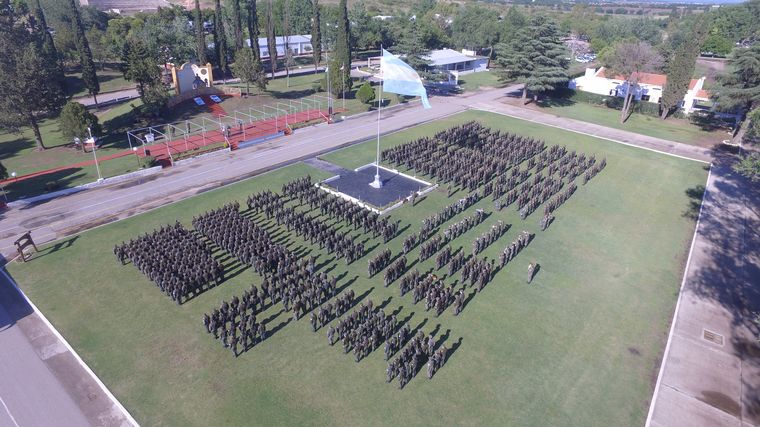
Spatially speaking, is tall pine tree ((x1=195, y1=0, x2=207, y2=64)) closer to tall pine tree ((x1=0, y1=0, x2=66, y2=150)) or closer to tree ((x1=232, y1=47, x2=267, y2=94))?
tree ((x1=232, y1=47, x2=267, y2=94))

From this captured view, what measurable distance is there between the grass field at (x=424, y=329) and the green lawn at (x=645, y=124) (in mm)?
21934

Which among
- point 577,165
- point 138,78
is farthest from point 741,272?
point 138,78

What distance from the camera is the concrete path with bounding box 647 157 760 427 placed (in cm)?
1441

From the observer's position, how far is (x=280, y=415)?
13781 mm

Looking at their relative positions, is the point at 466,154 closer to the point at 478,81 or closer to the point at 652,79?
the point at 478,81

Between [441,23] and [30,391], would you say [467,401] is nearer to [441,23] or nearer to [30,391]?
[30,391]

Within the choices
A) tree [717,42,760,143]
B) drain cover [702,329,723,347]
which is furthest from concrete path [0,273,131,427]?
tree [717,42,760,143]

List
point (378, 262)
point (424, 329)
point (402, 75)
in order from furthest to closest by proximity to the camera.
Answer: point (402, 75) → point (378, 262) → point (424, 329)

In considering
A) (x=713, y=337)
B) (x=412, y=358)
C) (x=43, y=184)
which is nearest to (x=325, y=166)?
(x=43, y=184)

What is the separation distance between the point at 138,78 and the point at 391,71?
89.2 ft

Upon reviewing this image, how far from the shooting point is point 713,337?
17.5 metres

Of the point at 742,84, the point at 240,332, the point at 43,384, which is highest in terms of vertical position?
the point at 742,84

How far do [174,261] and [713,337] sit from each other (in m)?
23.8

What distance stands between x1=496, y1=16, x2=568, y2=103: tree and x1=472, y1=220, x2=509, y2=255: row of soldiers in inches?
1234
